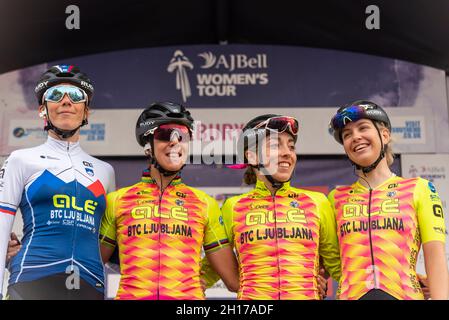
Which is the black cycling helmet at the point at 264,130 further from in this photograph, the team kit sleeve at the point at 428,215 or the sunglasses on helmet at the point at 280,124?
the team kit sleeve at the point at 428,215

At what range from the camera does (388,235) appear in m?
2.96

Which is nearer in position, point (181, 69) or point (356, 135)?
point (356, 135)

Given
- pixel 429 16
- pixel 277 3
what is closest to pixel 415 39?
pixel 429 16

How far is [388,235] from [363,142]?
0.52m

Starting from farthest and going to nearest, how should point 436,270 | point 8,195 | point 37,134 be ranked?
point 37,134
point 8,195
point 436,270

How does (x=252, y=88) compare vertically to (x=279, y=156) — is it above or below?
above

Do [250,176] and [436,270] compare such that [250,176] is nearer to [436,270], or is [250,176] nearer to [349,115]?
[349,115]

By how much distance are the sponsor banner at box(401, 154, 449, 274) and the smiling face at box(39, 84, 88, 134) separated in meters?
4.38

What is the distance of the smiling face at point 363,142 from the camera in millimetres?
3146

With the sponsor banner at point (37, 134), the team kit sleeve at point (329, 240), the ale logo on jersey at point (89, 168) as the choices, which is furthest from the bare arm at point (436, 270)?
the sponsor banner at point (37, 134)

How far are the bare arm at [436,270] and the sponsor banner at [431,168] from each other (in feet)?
12.3

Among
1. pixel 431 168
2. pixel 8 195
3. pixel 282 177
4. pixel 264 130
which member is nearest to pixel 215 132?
pixel 431 168
